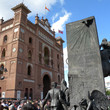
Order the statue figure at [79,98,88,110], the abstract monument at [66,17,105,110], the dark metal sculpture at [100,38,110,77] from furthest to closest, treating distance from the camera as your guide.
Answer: the dark metal sculpture at [100,38,110,77], the abstract monument at [66,17,105,110], the statue figure at [79,98,88,110]

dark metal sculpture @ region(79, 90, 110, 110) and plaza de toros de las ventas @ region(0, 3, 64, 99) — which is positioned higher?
plaza de toros de las ventas @ region(0, 3, 64, 99)

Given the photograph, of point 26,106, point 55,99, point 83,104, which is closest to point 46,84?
point 55,99

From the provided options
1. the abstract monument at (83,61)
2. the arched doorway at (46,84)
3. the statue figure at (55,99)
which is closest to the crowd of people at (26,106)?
the statue figure at (55,99)

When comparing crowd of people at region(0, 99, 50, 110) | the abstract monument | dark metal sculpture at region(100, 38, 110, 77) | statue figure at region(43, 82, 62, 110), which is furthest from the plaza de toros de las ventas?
dark metal sculpture at region(100, 38, 110, 77)

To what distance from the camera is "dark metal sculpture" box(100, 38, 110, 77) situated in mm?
4633

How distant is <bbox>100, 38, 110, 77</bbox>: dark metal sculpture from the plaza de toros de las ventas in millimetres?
15631

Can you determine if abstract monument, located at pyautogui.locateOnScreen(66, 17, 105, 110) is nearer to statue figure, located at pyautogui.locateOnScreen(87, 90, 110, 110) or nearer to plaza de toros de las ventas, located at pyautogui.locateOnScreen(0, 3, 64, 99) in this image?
statue figure, located at pyautogui.locateOnScreen(87, 90, 110, 110)

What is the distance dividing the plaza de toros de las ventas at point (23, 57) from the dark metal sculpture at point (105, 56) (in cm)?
1563

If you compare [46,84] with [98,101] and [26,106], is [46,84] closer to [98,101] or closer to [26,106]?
[98,101]

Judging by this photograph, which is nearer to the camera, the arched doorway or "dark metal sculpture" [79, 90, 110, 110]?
"dark metal sculpture" [79, 90, 110, 110]

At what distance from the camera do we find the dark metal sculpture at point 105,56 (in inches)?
182

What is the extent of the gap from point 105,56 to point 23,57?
1798 centimetres

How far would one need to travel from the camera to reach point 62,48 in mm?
36219

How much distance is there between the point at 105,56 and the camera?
480cm
